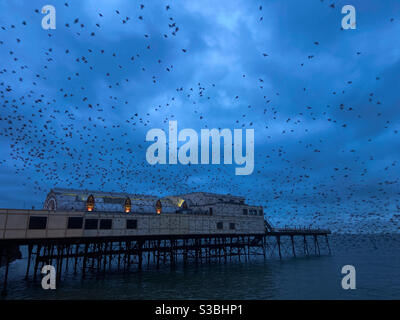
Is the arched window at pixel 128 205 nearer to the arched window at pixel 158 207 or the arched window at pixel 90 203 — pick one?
the arched window at pixel 90 203

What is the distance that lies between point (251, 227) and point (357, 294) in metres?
28.5

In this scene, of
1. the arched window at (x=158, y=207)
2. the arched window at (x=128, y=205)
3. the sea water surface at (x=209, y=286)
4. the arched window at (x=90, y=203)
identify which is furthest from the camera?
the arched window at (x=158, y=207)

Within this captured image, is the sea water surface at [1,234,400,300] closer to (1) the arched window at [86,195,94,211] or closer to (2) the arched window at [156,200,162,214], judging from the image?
(1) the arched window at [86,195,94,211]

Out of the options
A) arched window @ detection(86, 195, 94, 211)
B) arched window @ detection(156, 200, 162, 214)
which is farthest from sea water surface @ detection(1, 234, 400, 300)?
arched window @ detection(156, 200, 162, 214)

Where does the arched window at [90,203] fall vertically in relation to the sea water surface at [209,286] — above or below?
above

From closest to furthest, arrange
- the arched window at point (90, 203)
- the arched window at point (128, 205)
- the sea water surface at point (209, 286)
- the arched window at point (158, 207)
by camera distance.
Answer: the sea water surface at point (209, 286)
the arched window at point (90, 203)
the arched window at point (128, 205)
the arched window at point (158, 207)

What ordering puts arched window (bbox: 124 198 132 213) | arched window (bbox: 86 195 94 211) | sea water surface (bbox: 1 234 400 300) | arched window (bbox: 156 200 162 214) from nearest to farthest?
sea water surface (bbox: 1 234 400 300) < arched window (bbox: 86 195 94 211) < arched window (bbox: 124 198 132 213) < arched window (bbox: 156 200 162 214)

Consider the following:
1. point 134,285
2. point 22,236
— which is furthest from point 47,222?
point 134,285

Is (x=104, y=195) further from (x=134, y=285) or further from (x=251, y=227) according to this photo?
(x=251, y=227)

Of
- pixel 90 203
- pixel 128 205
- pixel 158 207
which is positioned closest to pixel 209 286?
pixel 158 207

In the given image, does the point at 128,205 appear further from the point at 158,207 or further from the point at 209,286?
the point at 209,286

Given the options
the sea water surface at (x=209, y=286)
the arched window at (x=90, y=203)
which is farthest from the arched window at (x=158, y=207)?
the arched window at (x=90, y=203)

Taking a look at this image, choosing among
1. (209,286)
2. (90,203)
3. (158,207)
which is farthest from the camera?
(158,207)

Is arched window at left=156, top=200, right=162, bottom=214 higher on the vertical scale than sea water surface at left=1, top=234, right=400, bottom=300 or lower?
higher
